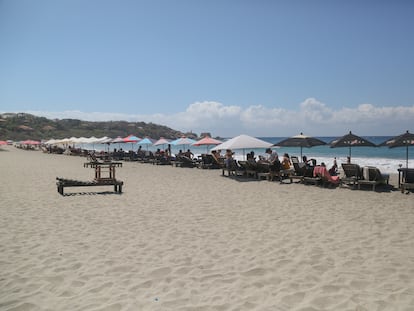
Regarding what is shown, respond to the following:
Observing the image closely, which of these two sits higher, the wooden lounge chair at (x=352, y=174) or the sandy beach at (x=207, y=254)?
the wooden lounge chair at (x=352, y=174)

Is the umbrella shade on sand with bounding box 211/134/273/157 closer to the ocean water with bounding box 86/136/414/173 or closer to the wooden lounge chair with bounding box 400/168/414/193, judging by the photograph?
the ocean water with bounding box 86/136/414/173

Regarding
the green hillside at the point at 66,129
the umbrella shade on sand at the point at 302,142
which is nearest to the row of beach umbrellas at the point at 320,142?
the umbrella shade on sand at the point at 302,142

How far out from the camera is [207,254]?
15.4ft

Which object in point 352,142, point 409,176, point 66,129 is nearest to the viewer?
point 409,176

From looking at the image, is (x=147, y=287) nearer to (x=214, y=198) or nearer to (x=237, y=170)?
(x=214, y=198)

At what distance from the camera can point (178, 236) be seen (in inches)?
218

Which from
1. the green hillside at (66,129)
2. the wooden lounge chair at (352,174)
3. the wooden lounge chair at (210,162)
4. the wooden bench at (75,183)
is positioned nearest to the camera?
the wooden bench at (75,183)

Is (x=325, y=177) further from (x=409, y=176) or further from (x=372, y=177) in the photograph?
(x=409, y=176)

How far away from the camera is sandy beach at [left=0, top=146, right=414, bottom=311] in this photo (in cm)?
341

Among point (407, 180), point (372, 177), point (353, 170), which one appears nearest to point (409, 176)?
point (407, 180)

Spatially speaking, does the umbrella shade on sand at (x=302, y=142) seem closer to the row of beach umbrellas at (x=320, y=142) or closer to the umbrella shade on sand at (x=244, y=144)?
the row of beach umbrellas at (x=320, y=142)

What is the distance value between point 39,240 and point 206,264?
2.78 m

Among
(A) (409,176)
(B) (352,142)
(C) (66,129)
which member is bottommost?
(A) (409,176)

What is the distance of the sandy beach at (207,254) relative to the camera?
11.2ft
